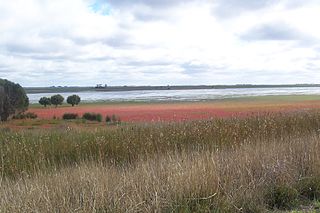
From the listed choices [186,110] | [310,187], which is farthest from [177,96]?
[310,187]

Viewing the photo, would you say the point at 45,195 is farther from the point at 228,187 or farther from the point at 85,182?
the point at 228,187

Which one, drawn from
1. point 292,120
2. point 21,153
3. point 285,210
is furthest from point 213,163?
point 292,120

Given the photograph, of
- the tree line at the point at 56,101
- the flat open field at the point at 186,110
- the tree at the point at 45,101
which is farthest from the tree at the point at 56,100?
the flat open field at the point at 186,110

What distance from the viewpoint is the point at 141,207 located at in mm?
5996

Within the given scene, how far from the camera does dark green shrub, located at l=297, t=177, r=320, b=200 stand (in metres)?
7.33

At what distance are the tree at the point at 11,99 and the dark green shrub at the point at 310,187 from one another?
3370 centimetres

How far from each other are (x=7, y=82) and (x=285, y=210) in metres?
38.5

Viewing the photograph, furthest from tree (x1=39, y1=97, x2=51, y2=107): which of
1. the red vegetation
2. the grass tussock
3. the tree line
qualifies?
the grass tussock

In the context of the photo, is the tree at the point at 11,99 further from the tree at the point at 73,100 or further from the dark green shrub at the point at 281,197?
the dark green shrub at the point at 281,197

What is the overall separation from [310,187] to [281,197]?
801mm

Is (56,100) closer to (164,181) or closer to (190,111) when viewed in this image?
(190,111)

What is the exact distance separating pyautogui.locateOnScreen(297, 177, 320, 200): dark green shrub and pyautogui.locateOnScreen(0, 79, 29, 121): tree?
111 ft

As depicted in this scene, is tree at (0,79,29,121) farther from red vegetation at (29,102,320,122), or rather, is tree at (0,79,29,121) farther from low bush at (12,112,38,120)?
red vegetation at (29,102,320,122)

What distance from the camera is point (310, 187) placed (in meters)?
7.50
